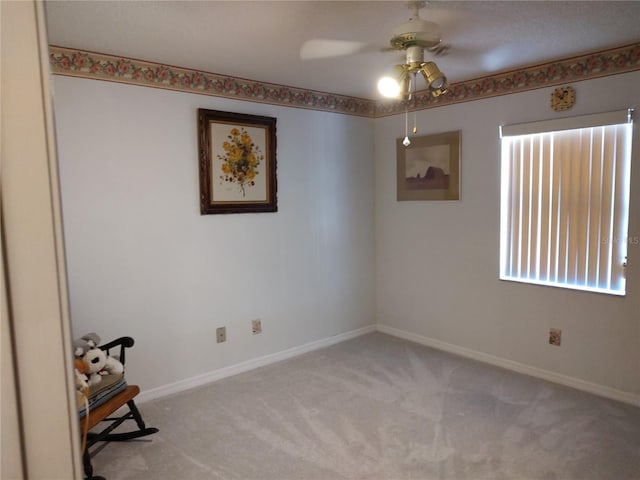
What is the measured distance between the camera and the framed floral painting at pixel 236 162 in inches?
131

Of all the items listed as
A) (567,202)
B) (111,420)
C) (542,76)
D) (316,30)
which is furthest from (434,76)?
(111,420)

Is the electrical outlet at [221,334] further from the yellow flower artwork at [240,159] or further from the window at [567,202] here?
the window at [567,202]

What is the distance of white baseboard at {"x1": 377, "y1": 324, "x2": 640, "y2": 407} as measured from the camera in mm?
3025

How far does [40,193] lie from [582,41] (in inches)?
123

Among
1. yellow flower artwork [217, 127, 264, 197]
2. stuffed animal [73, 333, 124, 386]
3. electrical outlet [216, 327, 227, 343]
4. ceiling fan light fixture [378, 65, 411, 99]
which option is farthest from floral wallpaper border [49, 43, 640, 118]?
electrical outlet [216, 327, 227, 343]

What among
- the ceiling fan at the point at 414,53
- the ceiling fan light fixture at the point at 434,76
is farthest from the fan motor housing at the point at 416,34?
the ceiling fan light fixture at the point at 434,76

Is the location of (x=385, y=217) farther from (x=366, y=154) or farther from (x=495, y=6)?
(x=495, y=6)

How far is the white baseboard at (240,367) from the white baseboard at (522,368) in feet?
1.56

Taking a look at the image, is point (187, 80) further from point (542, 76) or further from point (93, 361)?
point (542, 76)

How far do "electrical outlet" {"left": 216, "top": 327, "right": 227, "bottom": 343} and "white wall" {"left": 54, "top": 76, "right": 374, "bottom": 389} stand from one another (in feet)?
0.13

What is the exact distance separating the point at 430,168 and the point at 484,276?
1.02 metres

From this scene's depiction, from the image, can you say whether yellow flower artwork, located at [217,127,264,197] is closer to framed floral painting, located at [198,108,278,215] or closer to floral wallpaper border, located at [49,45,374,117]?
framed floral painting, located at [198,108,278,215]

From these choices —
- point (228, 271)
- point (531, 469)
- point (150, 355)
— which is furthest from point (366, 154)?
point (531, 469)

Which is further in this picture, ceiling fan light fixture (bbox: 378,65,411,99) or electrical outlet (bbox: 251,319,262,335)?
electrical outlet (bbox: 251,319,262,335)
